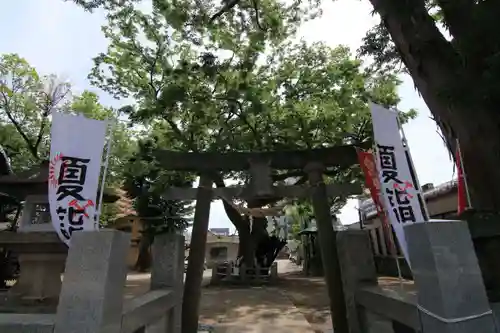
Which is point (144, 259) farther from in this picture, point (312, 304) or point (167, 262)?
point (167, 262)

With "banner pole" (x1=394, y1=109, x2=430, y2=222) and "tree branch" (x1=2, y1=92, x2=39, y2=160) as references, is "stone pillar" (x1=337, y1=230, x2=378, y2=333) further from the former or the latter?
"tree branch" (x1=2, y1=92, x2=39, y2=160)

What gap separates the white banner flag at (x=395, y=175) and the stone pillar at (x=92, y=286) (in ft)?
9.59

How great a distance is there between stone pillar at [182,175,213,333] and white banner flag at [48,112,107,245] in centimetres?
189

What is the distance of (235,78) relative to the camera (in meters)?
12.5

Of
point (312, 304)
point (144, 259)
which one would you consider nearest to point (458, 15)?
point (312, 304)

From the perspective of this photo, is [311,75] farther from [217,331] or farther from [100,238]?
[100,238]

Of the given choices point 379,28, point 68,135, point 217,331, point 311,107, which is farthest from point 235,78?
point 68,135

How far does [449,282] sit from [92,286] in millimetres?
2407

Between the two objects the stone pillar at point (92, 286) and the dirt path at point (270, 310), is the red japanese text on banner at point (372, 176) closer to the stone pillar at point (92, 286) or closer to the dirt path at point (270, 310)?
the dirt path at point (270, 310)

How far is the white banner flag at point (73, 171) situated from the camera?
12.1ft

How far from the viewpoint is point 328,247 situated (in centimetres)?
525

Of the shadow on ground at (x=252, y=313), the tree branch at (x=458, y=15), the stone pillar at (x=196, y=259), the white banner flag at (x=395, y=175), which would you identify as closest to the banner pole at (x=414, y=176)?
the white banner flag at (x=395, y=175)

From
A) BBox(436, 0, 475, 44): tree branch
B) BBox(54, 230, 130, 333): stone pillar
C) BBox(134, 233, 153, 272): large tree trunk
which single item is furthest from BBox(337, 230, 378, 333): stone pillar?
BBox(134, 233, 153, 272): large tree trunk

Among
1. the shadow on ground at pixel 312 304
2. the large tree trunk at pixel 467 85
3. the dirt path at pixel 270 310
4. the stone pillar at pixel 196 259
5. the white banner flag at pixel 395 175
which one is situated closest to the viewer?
the large tree trunk at pixel 467 85
